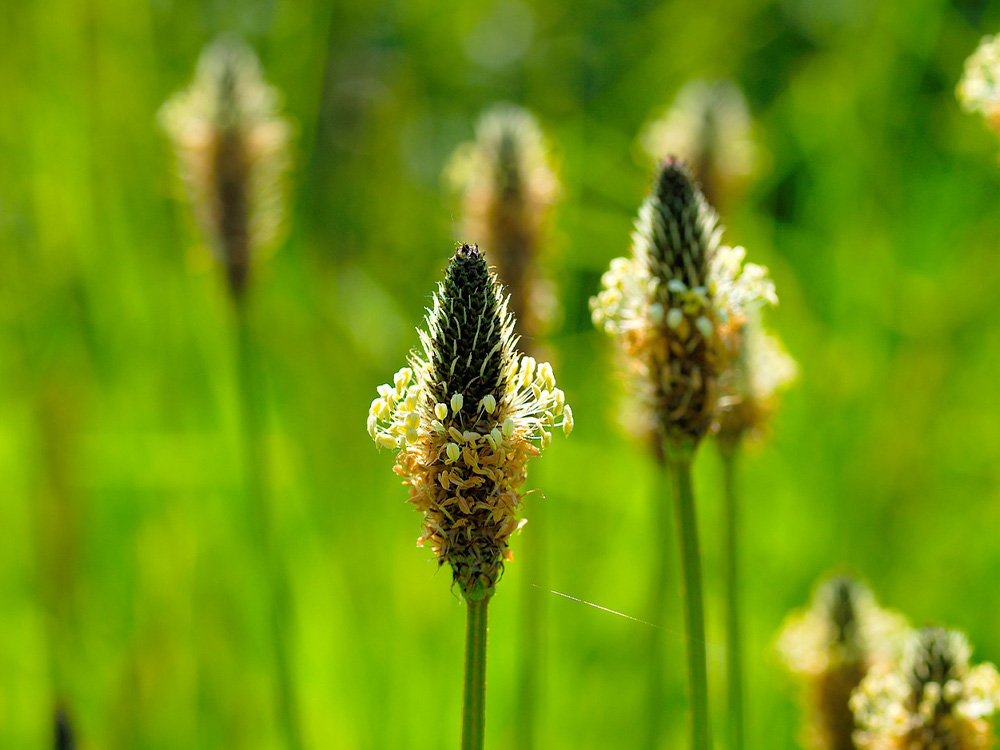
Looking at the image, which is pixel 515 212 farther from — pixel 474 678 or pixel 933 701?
pixel 474 678

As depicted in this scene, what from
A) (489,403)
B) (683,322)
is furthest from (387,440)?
(683,322)

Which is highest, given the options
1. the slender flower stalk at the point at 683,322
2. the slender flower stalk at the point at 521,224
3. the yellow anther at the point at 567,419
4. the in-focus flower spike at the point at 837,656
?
the slender flower stalk at the point at 521,224

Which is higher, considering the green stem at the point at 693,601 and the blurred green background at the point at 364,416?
the blurred green background at the point at 364,416

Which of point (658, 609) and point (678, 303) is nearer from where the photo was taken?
point (678, 303)

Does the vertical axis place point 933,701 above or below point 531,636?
below

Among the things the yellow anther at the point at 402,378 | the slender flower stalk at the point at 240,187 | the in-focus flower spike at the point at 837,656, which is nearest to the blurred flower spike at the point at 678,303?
the yellow anther at the point at 402,378

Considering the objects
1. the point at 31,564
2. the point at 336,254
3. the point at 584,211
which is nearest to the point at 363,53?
the point at 336,254

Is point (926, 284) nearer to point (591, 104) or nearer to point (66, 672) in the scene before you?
point (591, 104)

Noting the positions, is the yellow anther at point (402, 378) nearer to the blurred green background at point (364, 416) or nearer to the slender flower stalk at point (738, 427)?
the slender flower stalk at point (738, 427)
